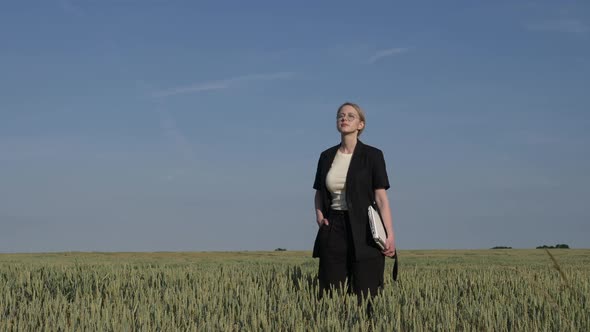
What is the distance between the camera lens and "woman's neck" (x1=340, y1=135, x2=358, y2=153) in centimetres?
715

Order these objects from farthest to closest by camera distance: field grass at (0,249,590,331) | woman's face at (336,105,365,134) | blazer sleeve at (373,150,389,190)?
1. blazer sleeve at (373,150,389,190)
2. woman's face at (336,105,365,134)
3. field grass at (0,249,590,331)

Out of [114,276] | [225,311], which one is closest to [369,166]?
[225,311]

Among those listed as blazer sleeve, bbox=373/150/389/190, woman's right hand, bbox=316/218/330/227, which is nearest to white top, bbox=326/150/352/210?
woman's right hand, bbox=316/218/330/227

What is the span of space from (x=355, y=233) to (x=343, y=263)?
1.39ft

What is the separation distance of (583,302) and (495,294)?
1157 mm

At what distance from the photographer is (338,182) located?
23.2 ft

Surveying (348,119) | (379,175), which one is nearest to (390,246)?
(379,175)

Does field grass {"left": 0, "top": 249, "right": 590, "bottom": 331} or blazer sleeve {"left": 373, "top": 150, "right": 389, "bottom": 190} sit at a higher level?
blazer sleeve {"left": 373, "top": 150, "right": 389, "bottom": 190}

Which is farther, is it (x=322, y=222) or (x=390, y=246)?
(x=322, y=222)

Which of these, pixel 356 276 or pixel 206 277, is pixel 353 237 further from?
pixel 206 277

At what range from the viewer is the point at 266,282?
360 inches

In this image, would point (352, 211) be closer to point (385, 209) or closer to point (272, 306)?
point (385, 209)

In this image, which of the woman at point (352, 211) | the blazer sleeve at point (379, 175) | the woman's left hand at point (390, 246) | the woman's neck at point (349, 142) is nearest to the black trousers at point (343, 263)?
the woman at point (352, 211)

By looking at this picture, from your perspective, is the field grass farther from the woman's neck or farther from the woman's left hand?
the woman's neck
